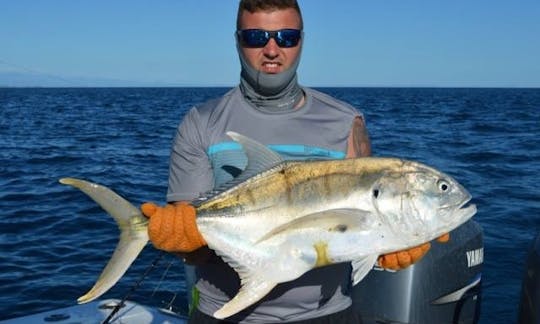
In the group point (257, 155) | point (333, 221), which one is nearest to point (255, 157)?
point (257, 155)

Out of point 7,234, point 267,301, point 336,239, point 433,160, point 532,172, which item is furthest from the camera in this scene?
point 433,160

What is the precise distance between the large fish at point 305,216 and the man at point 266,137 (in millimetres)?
213

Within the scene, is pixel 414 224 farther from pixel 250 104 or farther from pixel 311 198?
pixel 250 104

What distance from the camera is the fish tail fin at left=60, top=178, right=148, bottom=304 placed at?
3342mm

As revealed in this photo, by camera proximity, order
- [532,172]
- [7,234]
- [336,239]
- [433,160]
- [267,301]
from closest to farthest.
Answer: [336,239] → [267,301] → [7,234] → [532,172] → [433,160]

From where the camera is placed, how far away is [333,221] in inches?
129

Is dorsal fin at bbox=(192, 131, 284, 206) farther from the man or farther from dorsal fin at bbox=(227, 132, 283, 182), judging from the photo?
the man

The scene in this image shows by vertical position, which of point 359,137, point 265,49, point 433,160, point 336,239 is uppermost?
point 265,49

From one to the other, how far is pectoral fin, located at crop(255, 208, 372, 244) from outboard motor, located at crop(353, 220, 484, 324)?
7.47ft

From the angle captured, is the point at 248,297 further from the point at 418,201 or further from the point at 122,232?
the point at 418,201

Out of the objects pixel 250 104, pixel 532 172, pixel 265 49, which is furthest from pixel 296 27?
pixel 532 172

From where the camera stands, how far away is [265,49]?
12.0 feet

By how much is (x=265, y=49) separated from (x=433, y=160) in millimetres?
18376

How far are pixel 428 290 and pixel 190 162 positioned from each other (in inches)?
110
